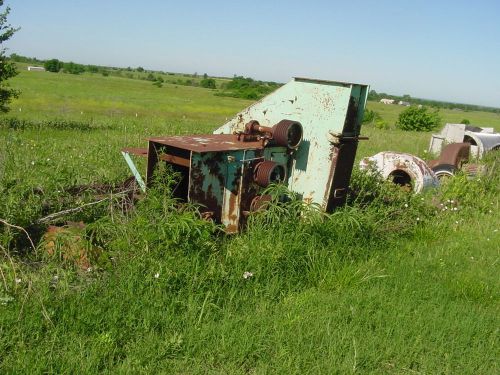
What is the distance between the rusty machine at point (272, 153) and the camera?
426cm

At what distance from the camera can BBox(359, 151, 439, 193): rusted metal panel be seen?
7414 mm

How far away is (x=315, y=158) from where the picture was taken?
5129 millimetres

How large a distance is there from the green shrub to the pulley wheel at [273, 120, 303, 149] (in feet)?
102

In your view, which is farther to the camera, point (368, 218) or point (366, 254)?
point (368, 218)

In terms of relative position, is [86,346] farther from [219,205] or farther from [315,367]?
[219,205]

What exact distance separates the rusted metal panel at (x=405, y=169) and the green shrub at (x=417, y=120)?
2748 centimetres

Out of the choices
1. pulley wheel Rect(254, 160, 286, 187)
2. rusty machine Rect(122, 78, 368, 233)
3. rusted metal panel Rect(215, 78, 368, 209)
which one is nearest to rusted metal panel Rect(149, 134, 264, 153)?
rusty machine Rect(122, 78, 368, 233)

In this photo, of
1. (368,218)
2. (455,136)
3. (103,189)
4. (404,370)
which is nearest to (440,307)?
(404,370)

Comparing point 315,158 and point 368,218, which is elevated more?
point 315,158

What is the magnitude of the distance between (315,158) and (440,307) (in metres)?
2.06

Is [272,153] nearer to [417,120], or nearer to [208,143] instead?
[208,143]

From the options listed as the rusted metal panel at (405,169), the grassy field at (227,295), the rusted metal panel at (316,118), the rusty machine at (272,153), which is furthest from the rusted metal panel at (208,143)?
the rusted metal panel at (405,169)

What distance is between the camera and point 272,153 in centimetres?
488

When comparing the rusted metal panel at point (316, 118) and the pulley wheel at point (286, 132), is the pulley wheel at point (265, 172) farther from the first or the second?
the rusted metal panel at point (316, 118)
